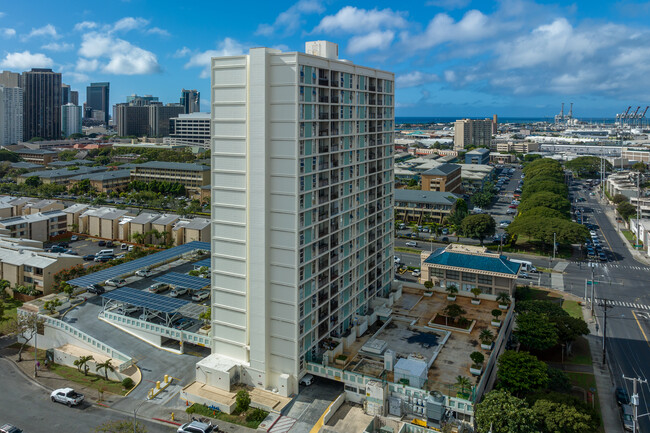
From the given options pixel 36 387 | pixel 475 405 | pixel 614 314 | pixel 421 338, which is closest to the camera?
pixel 475 405

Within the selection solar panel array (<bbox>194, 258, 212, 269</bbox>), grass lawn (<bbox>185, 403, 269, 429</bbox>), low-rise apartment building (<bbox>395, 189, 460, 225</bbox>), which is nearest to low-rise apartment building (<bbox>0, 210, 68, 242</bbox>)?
solar panel array (<bbox>194, 258, 212, 269</bbox>)

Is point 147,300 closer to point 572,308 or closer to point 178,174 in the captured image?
point 572,308

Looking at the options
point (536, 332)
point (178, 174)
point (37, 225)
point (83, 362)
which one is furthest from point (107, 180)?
point (536, 332)

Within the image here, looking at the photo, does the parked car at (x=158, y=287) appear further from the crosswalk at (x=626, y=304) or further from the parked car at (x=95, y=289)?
the crosswalk at (x=626, y=304)

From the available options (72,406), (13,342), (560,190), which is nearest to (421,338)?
(72,406)

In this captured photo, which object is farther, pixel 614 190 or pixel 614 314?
pixel 614 190

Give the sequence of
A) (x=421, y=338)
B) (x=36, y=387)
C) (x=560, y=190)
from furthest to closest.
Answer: (x=560, y=190) → (x=421, y=338) → (x=36, y=387)

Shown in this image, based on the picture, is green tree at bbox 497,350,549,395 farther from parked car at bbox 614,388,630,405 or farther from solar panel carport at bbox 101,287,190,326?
solar panel carport at bbox 101,287,190,326

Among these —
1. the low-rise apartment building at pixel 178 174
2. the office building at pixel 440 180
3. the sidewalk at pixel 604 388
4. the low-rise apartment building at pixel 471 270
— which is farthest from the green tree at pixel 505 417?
the low-rise apartment building at pixel 178 174

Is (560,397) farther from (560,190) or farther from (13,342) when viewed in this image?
(560,190)
